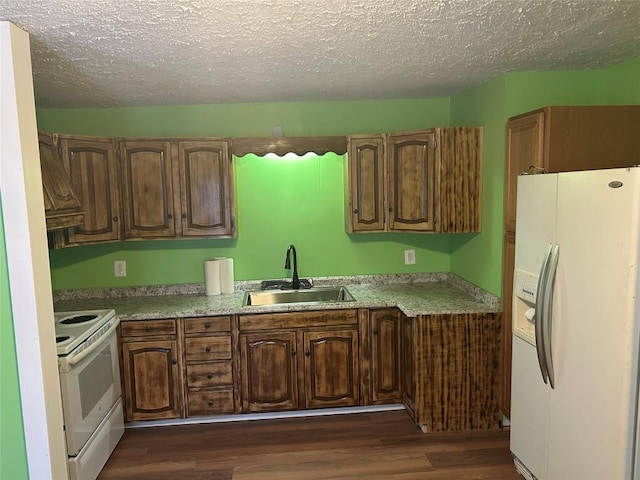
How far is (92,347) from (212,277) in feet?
3.63

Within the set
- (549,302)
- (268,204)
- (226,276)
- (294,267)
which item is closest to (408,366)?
(294,267)

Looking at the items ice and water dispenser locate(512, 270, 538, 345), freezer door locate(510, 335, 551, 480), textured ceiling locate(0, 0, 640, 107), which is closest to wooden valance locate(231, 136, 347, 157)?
textured ceiling locate(0, 0, 640, 107)

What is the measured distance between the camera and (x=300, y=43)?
2178mm

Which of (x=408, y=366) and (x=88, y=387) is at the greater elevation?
(x=88, y=387)

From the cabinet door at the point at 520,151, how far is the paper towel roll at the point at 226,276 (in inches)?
79.1

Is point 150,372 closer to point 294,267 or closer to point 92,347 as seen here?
point 92,347

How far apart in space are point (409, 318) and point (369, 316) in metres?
0.32

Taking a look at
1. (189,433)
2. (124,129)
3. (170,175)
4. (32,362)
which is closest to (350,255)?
(170,175)

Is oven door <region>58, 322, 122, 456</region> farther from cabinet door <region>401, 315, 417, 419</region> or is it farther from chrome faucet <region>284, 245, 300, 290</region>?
cabinet door <region>401, 315, 417, 419</region>

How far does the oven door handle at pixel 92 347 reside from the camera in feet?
7.90

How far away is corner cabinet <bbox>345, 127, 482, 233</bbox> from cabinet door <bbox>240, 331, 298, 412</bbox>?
3.34 feet

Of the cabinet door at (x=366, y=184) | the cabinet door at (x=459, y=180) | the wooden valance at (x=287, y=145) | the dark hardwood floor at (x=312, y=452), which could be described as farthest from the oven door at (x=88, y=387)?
the cabinet door at (x=459, y=180)

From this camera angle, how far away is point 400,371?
338 cm

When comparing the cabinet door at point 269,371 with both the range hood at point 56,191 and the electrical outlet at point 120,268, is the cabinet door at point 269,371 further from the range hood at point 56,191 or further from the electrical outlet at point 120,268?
the range hood at point 56,191
